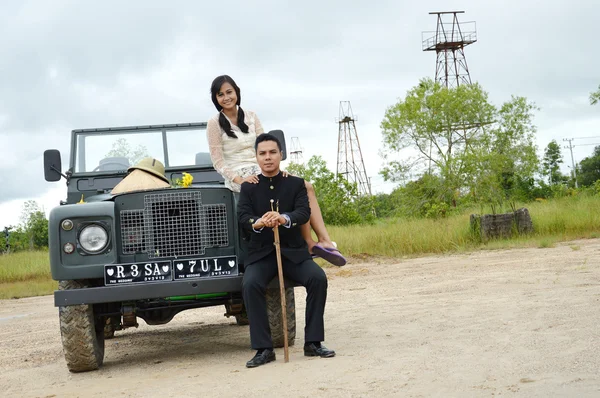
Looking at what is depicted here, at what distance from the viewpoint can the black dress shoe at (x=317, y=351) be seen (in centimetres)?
596

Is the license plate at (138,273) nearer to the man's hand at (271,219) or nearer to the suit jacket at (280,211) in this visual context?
the suit jacket at (280,211)

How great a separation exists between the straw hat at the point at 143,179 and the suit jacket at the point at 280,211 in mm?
942

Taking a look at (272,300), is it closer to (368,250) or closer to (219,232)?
(219,232)

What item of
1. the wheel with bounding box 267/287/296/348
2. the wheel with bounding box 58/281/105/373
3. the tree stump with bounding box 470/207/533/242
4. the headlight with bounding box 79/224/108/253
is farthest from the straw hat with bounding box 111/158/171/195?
the tree stump with bounding box 470/207/533/242

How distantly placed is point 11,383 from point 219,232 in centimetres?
203

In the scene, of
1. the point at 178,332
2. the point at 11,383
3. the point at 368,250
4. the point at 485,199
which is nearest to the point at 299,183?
the point at 11,383

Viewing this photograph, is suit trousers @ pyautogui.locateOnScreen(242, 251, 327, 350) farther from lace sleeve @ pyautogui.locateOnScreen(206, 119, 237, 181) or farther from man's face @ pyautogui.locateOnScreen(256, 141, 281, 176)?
lace sleeve @ pyautogui.locateOnScreen(206, 119, 237, 181)

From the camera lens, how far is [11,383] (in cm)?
621

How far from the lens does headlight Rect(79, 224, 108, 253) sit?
6.15 m

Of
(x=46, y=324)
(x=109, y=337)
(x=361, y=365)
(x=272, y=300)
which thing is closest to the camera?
(x=361, y=365)

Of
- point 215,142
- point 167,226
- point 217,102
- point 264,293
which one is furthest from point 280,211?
point 217,102

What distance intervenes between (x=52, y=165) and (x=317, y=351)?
3.55 m

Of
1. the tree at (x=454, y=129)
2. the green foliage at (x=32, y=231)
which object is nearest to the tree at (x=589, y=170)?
the tree at (x=454, y=129)

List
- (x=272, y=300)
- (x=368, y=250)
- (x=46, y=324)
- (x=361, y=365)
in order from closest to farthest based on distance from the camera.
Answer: (x=361, y=365) < (x=272, y=300) < (x=46, y=324) < (x=368, y=250)
